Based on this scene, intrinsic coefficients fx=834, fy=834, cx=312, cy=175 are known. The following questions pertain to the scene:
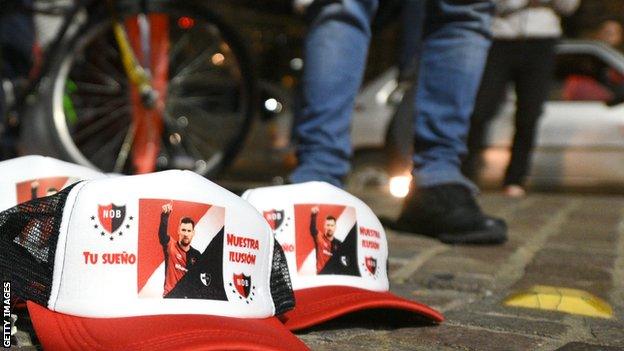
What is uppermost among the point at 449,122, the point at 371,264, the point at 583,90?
the point at 449,122

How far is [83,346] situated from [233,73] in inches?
100

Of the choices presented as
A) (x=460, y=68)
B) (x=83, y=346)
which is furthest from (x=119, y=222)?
(x=460, y=68)

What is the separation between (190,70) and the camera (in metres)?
3.57

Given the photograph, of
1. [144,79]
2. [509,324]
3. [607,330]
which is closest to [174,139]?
[144,79]

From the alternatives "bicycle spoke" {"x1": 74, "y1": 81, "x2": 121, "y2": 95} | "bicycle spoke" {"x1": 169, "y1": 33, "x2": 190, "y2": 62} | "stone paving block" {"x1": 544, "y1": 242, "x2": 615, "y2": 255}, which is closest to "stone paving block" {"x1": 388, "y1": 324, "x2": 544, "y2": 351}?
"stone paving block" {"x1": 544, "y1": 242, "x2": 615, "y2": 255}

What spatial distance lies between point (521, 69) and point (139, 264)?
434cm

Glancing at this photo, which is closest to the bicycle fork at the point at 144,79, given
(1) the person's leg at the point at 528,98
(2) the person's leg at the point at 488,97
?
(2) the person's leg at the point at 488,97

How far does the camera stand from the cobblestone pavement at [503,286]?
4.73 ft

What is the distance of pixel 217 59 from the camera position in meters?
3.63

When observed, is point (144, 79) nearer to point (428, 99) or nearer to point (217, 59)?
point (217, 59)

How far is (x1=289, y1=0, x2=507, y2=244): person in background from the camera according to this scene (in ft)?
7.77

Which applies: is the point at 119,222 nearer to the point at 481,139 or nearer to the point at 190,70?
the point at 190,70

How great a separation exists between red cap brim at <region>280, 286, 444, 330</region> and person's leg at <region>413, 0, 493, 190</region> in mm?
1170

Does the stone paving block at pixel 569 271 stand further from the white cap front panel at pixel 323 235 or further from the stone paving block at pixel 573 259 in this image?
the white cap front panel at pixel 323 235
